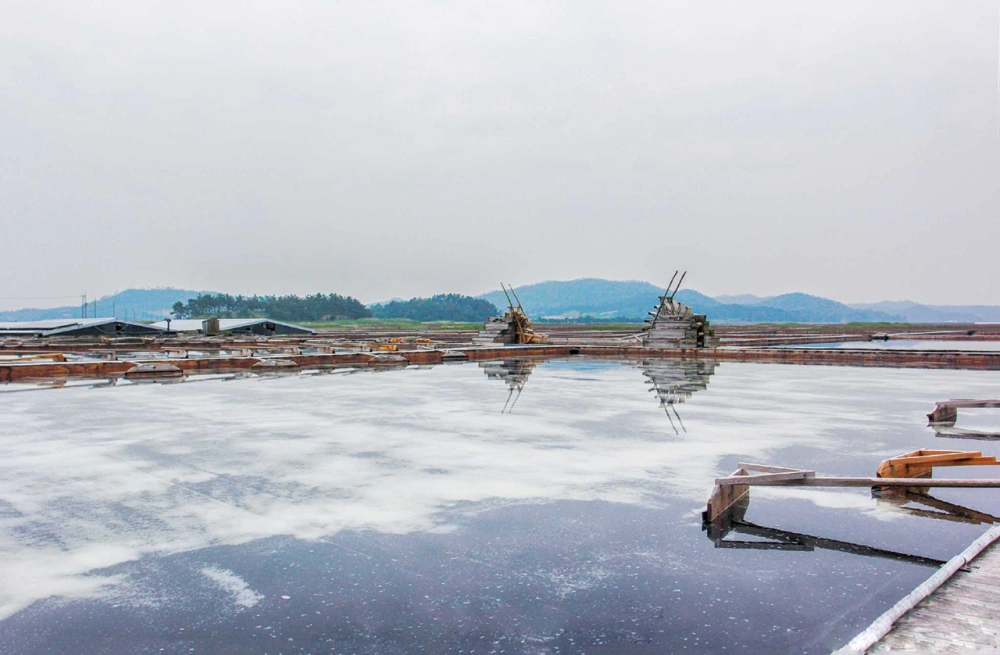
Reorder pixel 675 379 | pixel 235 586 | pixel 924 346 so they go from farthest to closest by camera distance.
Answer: pixel 924 346, pixel 675 379, pixel 235 586

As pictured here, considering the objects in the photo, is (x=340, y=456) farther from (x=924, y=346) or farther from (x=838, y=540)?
(x=924, y=346)

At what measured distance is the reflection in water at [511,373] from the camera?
46.5 feet

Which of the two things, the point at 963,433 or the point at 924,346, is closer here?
the point at 963,433

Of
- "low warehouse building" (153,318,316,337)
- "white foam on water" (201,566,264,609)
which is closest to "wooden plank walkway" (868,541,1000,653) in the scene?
"white foam on water" (201,566,264,609)

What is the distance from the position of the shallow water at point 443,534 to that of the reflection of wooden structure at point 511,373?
9.38ft

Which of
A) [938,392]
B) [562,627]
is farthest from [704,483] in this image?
[938,392]

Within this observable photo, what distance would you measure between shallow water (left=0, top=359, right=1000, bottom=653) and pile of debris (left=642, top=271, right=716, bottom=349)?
1804 cm

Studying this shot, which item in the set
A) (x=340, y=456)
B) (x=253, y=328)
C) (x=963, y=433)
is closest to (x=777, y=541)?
(x=340, y=456)

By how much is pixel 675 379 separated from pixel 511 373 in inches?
179

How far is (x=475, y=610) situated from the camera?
4.21m

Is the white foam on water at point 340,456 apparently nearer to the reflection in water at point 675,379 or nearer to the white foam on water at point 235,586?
the reflection in water at point 675,379

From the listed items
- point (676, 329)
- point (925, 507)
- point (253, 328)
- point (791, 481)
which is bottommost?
point (925, 507)

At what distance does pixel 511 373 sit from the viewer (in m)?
20.7

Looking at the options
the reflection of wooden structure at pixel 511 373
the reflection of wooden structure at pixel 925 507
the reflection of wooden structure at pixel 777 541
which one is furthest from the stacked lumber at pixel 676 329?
the reflection of wooden structure at pixel 777 541
